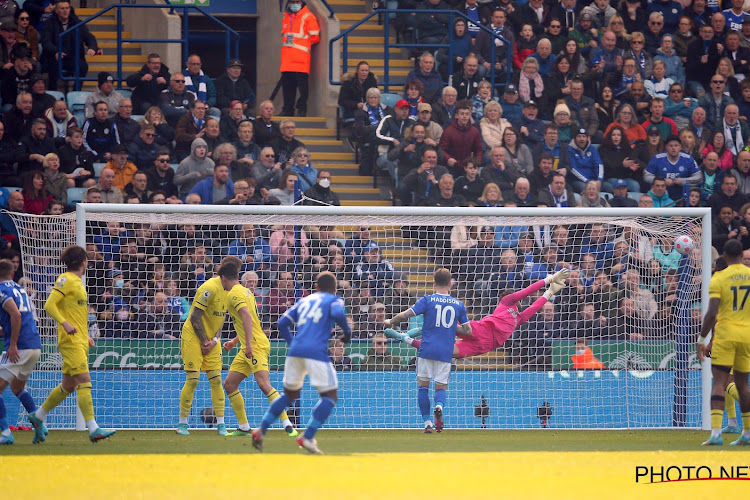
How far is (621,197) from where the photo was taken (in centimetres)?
1755

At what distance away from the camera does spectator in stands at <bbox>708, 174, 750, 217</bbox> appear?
17766 millimetres

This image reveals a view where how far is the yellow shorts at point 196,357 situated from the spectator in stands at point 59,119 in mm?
5273

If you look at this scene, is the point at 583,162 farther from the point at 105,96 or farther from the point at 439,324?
the point at 105,96

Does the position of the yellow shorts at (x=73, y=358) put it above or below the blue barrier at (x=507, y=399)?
above

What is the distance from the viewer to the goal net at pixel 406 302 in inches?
542

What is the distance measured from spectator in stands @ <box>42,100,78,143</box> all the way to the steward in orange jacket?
4.05 meters

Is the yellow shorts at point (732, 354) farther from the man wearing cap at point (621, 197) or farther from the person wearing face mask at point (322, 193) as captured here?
the person wearing face mask at point (322, 193)

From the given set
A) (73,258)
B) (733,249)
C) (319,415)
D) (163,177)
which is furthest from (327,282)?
(163,177)

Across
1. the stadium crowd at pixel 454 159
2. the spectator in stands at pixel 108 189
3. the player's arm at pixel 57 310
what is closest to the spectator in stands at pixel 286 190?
the stadium crowd at pixel 454 159

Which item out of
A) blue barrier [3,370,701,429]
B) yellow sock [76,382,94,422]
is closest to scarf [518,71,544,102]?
Answer: blue barrier [3,370,701,429]

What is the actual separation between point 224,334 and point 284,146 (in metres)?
3.34

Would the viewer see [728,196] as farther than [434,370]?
Yes

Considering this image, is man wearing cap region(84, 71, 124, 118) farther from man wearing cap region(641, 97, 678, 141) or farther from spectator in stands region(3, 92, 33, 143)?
man wearing cap region(641, 97, 678, 141)

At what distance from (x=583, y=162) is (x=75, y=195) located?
7.87 metres
